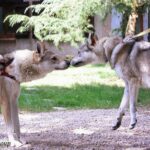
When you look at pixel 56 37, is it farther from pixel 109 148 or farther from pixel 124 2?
pixel 109 148

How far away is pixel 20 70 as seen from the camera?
7047 mm

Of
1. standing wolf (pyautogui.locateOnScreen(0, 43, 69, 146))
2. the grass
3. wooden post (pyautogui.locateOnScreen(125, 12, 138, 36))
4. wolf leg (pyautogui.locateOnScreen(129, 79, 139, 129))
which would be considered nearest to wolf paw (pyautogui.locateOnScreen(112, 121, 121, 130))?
wolf leg (pyautogui.locateOnScreen(129, 79, 139, 129))

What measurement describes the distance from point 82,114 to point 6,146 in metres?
3.59

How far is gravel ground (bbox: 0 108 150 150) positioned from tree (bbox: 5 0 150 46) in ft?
12.1

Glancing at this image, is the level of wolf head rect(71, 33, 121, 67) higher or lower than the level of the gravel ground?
higher

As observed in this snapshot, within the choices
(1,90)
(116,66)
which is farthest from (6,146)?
(116,66)

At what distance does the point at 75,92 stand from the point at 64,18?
2.84m

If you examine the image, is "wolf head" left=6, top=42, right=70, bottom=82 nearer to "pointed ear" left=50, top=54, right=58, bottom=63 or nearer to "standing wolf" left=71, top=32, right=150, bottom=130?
"pointed ear" left=50, top=54, right=58, bottom=63

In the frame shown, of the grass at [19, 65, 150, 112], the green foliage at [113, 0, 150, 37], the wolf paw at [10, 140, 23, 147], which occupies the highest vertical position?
the green foliage at [113, 0, 150, 37]

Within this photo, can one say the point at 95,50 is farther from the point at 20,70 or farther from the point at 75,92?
the point at 75,92

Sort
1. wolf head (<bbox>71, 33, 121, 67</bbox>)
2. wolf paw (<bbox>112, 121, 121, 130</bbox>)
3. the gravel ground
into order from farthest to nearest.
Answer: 1. wolf head (<bbox>71, 33, 121, 67</bbox>)
2. wolf paw (<bbox>112, 121, 121, 130</bbox>)
3. the gravel ground

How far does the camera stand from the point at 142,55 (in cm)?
862

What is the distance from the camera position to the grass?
12547 mm

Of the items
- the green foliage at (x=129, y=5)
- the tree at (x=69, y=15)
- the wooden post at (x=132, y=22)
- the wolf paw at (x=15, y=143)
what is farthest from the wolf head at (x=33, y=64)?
the wooden post at (x=132, y=22)
